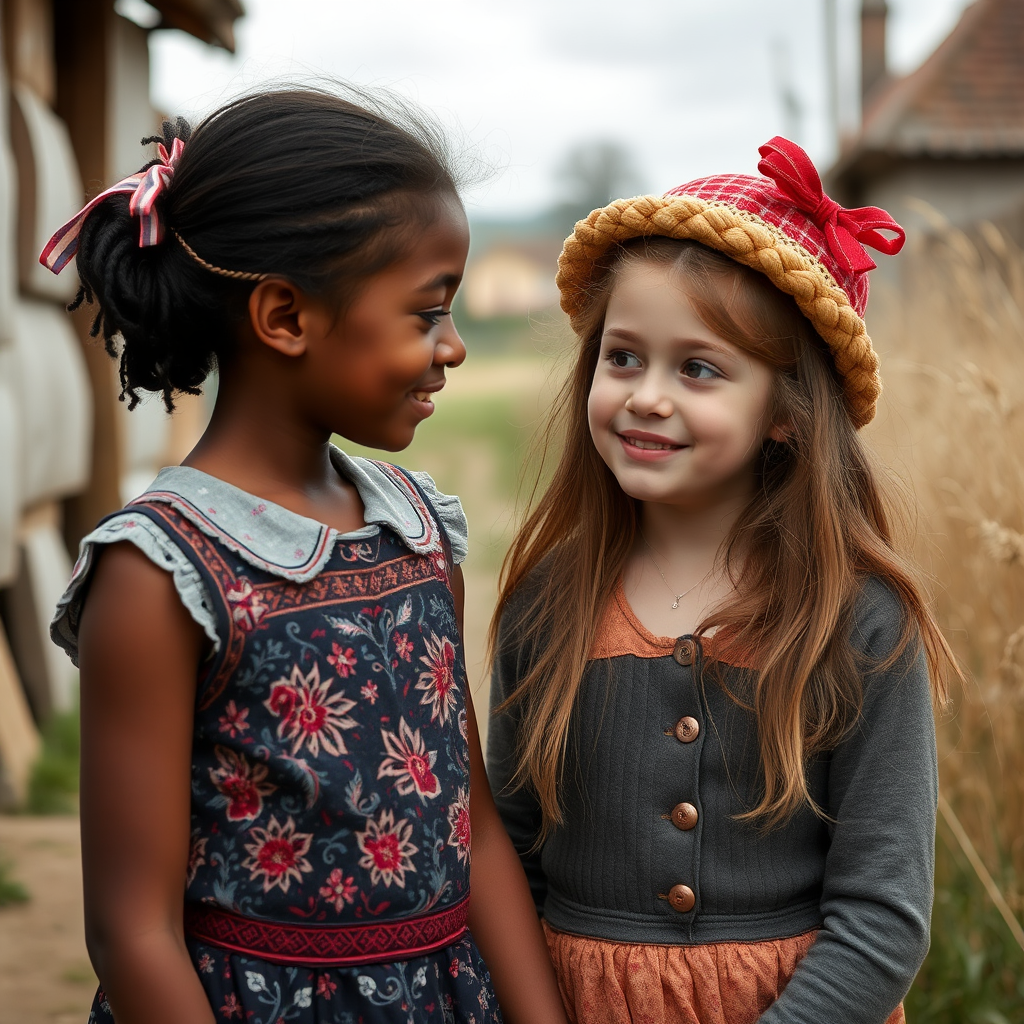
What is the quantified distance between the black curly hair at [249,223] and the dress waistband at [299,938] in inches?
25.1

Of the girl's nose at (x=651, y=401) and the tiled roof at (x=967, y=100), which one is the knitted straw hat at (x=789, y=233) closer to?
the girl's nose at (x=651, y=401)

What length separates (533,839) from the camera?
1932mm

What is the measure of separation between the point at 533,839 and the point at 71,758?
312 cm

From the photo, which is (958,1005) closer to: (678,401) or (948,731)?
(948,731)

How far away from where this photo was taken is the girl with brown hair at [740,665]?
163cm

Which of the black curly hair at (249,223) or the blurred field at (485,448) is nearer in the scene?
the black curly hair at (249,223)

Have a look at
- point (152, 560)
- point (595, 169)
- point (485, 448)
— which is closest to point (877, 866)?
point (152, 560)

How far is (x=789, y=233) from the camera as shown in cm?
172

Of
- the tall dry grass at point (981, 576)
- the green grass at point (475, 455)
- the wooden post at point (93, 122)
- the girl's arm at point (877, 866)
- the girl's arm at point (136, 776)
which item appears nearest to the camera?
the girl's arm at point (136, 776)

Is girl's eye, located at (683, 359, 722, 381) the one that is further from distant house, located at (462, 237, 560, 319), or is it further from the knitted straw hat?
distant house, located at (462, 237, 560, 319)

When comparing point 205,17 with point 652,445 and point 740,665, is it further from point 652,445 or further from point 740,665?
point 740,665

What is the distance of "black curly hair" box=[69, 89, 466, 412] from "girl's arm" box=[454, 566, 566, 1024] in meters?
0.47

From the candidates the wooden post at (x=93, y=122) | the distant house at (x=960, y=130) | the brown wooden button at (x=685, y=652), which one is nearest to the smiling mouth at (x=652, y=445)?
the brown wooden button at (x=685, y=652)

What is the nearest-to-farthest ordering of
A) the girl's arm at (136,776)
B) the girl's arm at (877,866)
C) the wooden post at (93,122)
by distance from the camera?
1. the girl's arm at (136,776)
2. the girl's arm at (877,866)
3. the wooden post at (93,122)
